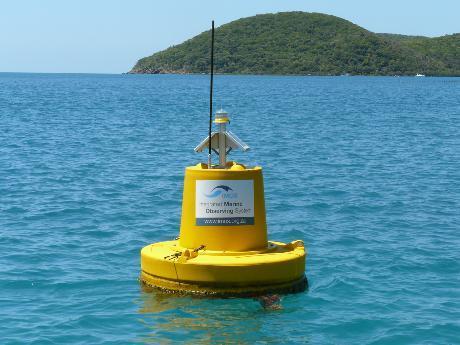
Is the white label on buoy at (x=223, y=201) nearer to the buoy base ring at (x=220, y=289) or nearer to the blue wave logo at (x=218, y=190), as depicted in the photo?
the blue wave logo at (x=218, y=190)

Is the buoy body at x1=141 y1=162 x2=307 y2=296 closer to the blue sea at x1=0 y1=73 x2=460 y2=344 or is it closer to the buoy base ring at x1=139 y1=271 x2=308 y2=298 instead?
the buoy base ring at x1=139 y1=271 x2=308 y2=298

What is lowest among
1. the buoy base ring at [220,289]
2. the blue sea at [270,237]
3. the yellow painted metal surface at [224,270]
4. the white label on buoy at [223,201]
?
the blue sea at [270,237]

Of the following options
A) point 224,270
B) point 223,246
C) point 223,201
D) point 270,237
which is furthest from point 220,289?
point 270,237

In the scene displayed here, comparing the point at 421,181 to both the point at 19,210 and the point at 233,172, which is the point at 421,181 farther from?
the point at 233,172

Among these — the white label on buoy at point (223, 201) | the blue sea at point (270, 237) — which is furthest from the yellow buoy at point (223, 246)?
the blue sea at point (270, 237)

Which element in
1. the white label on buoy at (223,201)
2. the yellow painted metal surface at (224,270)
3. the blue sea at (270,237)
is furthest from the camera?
the white label on buoy at (223,201)

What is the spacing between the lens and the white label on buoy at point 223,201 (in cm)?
1196

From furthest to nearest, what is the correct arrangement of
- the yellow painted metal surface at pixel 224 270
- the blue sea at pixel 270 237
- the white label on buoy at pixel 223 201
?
the white label on buoy at pixel 223 201 → the yellow painted metal surface at pixel 224 270 → the blue sea at pixel 270 237

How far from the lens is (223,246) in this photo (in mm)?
11953

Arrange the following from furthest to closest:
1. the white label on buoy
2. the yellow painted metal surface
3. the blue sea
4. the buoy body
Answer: the white label on buoy, the buoy body, the yellow painted metal surface, the blue sea

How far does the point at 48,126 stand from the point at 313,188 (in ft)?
104

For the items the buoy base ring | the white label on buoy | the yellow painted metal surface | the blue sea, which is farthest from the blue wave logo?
the blue sea

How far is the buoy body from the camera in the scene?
453 inches

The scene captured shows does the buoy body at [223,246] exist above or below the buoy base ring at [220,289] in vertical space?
above
